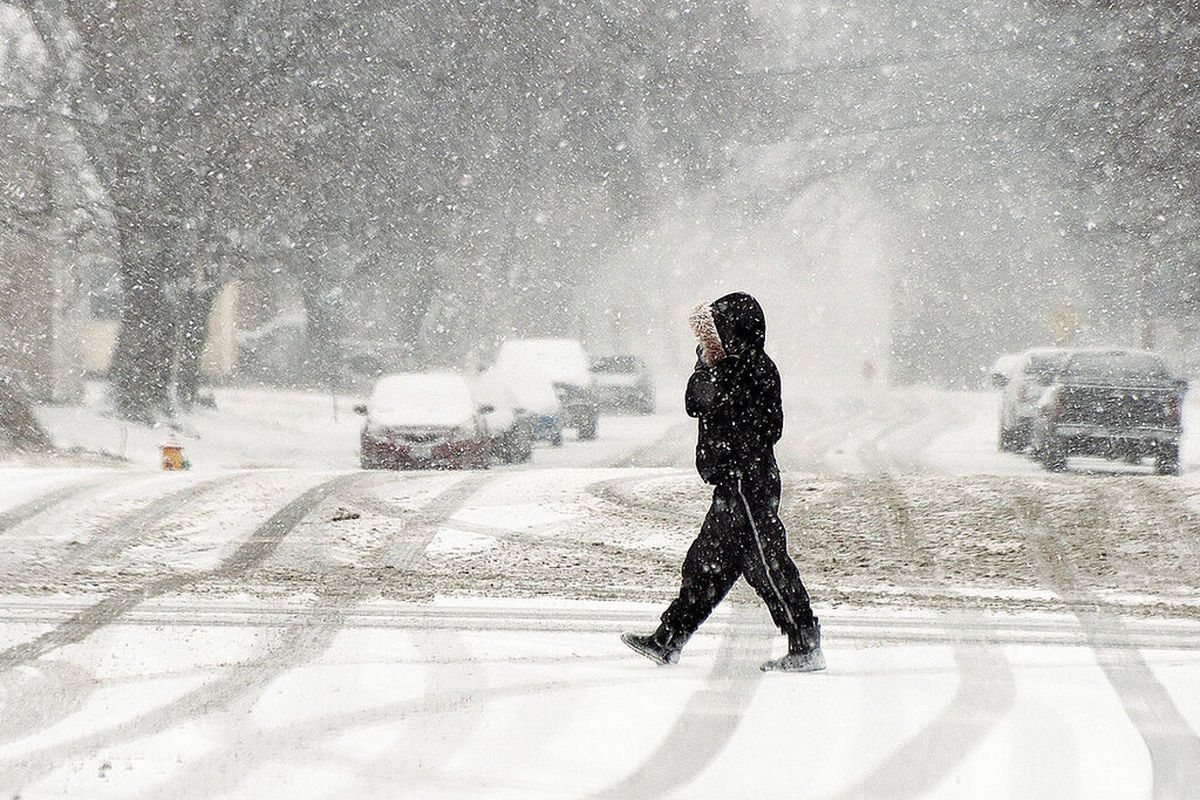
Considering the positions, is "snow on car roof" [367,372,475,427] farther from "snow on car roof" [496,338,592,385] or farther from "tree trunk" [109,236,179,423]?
"tree trunk" [109,236,179,423]

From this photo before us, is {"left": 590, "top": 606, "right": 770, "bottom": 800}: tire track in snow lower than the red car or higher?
lower

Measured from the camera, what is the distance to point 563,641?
629 centimetres

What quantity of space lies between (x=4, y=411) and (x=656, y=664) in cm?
1755

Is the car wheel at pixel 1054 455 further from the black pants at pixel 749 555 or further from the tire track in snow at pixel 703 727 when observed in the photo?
the black pants at pixel 749 555

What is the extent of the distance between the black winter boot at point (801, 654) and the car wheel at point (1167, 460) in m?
13.2

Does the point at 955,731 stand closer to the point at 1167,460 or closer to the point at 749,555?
the point at 749,555

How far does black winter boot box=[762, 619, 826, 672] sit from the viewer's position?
5.54 metres

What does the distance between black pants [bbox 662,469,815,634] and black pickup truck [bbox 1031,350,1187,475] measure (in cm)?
1255

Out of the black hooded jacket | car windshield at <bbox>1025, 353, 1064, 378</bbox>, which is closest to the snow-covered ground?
the black hooded jacket

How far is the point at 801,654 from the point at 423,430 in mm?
11705

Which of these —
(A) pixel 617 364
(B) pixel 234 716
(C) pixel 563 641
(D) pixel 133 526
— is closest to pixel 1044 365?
(A) pixel 617 364

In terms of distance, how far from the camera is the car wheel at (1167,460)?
1736 centimetres

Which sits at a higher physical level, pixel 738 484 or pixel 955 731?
pixel 738 484

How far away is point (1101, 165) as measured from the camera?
722 inches
